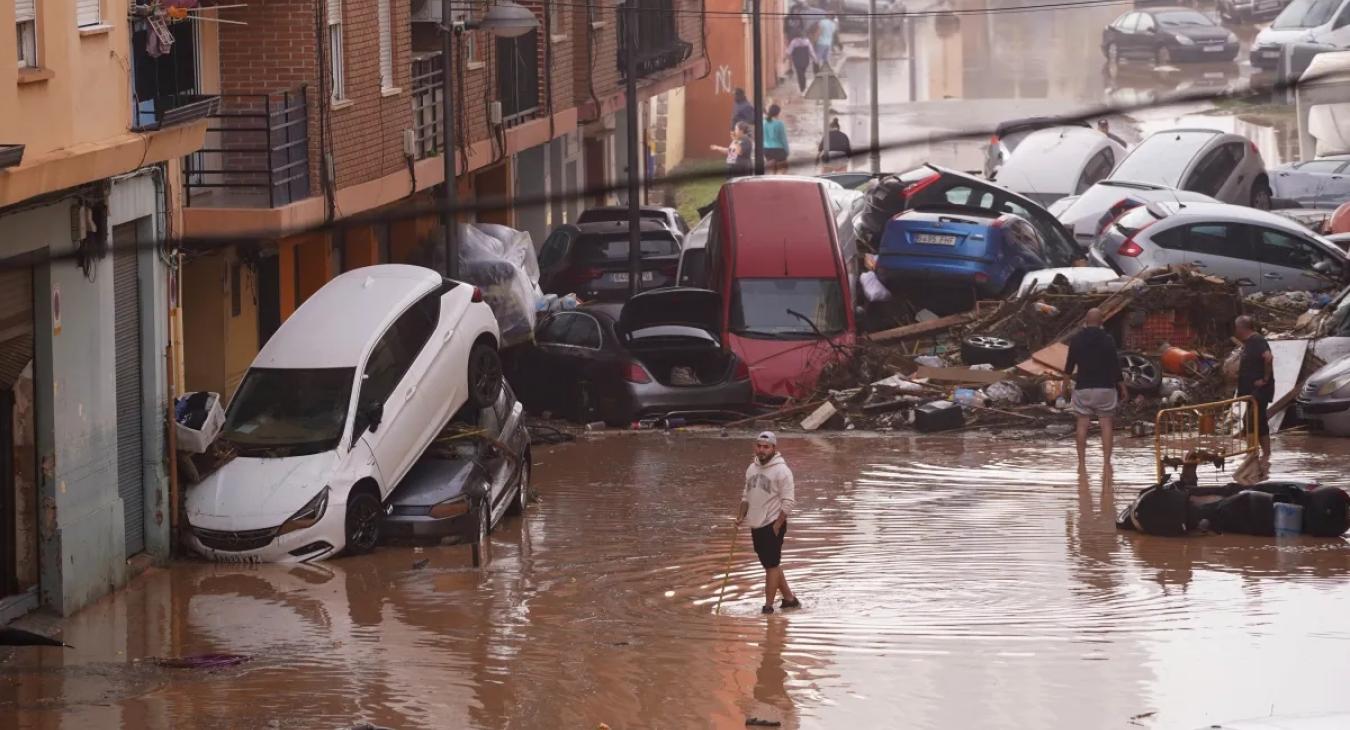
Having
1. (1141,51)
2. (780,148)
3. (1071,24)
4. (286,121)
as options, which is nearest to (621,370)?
(286,121)

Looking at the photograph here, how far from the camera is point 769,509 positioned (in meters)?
14.4

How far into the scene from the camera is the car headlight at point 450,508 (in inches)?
677

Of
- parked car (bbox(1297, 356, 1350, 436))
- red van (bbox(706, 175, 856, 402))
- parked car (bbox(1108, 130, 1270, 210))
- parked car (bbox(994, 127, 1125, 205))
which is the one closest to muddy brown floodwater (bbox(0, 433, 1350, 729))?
parked car (bbox(1297, 356, 1350, 436))

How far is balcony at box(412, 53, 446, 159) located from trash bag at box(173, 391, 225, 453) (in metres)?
9.83

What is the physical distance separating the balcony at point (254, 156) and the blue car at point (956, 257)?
8.87 metres

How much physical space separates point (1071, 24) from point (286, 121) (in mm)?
62641

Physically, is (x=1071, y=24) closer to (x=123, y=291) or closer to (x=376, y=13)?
(x=376, y=13)

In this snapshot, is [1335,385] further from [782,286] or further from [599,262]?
[599,262]

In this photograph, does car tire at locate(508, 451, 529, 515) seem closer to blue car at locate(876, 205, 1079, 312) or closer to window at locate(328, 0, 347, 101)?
window at locate(328, 0, 347, 101)

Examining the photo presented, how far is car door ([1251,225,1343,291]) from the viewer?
28.2 metres

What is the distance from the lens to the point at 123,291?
16594 mm

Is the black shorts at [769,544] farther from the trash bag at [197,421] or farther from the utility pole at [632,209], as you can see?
the utility pole at [632,209]

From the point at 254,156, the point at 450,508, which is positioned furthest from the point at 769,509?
the point at 254,156

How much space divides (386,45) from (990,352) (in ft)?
27.4
